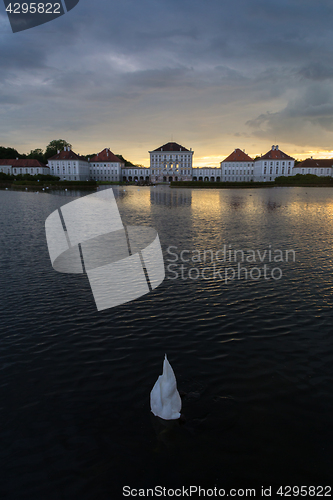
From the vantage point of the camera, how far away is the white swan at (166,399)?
5270 mm

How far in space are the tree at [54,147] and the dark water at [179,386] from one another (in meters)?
181

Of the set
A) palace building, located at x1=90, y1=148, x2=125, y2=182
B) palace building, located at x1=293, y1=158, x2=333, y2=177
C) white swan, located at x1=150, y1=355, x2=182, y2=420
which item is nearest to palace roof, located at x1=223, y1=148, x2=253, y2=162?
palace building, located at x1=293, y1=158, x2=333, y2=177

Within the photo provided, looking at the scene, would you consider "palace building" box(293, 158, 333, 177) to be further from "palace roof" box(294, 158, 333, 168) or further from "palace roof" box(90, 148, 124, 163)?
"palace roof" box(90, 148, 124, 163)

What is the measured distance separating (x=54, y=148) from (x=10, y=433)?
191 m

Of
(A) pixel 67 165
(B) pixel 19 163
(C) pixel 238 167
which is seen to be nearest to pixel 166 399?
(A) pixel 67 165

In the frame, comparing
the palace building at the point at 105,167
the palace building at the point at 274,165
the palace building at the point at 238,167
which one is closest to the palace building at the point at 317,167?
the palace building at the point at 274,165

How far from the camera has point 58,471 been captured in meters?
4.52

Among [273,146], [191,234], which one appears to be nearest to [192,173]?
[273,146]

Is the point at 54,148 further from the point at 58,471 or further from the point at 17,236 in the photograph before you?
the point at 58,471

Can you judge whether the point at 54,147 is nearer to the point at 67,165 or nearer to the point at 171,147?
the point at 67,165

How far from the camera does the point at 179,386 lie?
625 cm

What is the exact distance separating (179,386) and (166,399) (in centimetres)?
92

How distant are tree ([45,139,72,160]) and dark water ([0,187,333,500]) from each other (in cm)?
18094

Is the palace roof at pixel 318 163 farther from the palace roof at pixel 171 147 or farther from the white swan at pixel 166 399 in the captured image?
the white swan at pixel 166 399
